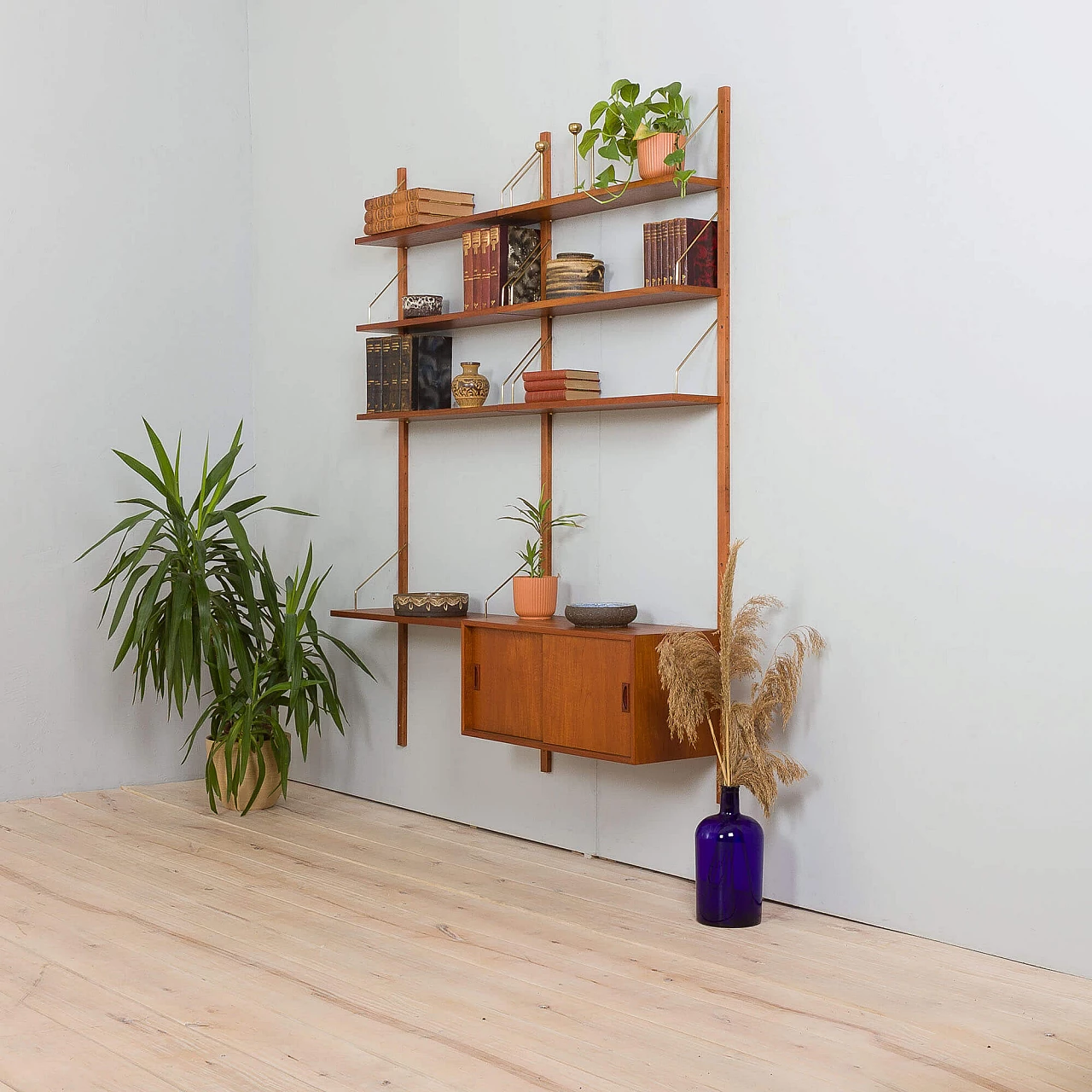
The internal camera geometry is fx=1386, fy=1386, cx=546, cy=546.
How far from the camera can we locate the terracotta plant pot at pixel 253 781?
523cm

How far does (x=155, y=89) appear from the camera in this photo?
5.88m

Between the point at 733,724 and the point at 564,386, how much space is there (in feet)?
4.02

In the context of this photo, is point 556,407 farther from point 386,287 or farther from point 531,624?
point 386,287

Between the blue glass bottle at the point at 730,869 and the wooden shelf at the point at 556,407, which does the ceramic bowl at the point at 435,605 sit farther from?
the blue glass bottle at the point at 730,869

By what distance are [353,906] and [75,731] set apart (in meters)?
2.20

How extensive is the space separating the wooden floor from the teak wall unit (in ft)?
1.57

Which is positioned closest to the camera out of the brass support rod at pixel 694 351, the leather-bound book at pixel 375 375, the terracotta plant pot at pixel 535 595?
the brass support rod at pixel 694 351

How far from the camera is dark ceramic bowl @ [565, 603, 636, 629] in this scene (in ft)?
13.5

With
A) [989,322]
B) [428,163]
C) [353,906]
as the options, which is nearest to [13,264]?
[428,163]

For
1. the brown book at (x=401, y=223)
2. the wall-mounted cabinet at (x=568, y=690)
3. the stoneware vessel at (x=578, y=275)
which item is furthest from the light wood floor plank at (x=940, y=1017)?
the brown book at (x=401, y=223)

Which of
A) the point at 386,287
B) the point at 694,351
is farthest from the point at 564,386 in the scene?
the point at 386,287

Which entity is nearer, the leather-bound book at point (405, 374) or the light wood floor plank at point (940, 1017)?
the light wood floor plank at point (940, 1017)

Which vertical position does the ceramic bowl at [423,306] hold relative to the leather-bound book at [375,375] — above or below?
above

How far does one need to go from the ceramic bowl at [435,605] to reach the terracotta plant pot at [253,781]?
0.88 metres
